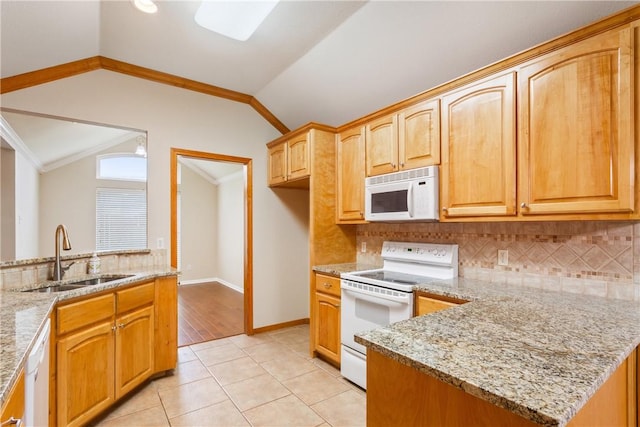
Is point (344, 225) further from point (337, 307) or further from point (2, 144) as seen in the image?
point (2, 144)

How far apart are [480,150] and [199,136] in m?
2.70

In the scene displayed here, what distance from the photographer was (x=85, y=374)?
1888mm

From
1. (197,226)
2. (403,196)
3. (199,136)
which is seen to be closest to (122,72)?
(199,136)

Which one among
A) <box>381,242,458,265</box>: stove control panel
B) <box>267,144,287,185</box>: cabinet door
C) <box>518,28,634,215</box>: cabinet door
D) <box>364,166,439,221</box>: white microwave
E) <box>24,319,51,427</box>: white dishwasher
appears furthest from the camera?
<box>267,144,287,185</box>: cabinet door

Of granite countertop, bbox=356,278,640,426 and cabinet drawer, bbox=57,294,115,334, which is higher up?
granite countertop, bbox=356,278,640,426

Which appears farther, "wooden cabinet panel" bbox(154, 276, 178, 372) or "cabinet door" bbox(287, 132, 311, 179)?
"cabinet door" bbox(287, 132, 311, 179)

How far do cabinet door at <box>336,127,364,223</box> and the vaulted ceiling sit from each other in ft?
1.22

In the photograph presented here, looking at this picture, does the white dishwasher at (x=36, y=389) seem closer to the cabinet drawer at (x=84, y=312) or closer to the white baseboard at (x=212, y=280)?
the cabinet drawer at (x=84, y=312)

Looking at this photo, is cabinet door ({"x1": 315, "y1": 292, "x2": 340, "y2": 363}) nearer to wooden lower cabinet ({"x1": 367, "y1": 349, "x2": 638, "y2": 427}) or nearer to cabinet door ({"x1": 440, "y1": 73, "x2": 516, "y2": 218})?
cabinet door ({"x1": 440, "y1": 73, "x2": 516, "y2": 218})

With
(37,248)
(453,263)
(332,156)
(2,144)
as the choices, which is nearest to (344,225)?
(332,156)

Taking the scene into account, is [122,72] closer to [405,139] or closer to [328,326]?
[405,139]

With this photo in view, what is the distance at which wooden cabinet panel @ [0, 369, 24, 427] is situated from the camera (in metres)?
0.84

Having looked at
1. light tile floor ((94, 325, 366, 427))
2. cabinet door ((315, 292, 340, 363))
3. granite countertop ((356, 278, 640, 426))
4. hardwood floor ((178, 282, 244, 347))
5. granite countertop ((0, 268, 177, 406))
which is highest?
granite countertop ((356, 278, 640, 426))

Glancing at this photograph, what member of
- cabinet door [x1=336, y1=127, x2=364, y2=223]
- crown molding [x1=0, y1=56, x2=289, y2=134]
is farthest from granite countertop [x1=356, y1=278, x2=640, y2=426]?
crown molding [x1=0, y1=56, x2=289, y2=134]
